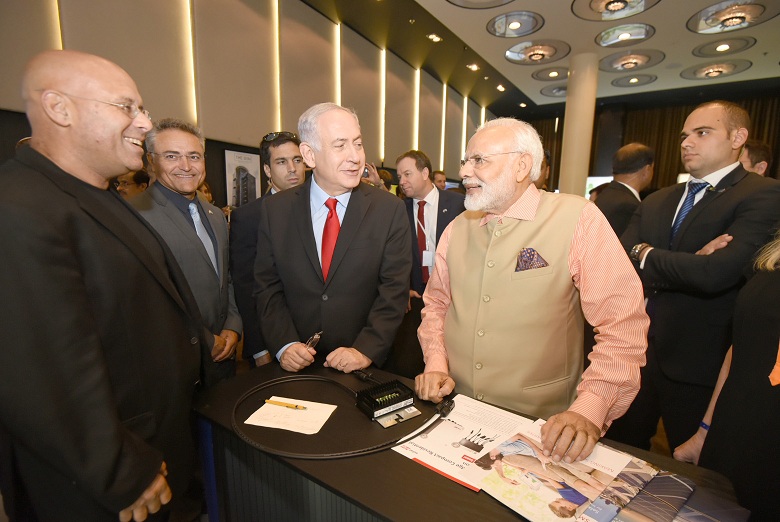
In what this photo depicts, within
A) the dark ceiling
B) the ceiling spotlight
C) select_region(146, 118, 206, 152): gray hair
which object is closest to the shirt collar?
select_region(146, 118, 206, 152): gray hair

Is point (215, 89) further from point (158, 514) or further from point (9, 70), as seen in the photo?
point (158, 514)

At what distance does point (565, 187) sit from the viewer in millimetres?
7371

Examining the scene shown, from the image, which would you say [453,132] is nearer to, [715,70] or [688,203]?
[715,70]

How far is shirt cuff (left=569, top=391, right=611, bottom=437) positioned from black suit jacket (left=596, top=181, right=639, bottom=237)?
7.28ft

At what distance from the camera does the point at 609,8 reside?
16.4 ft

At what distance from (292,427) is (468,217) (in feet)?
3.41

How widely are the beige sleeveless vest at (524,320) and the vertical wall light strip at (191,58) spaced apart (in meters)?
3.95

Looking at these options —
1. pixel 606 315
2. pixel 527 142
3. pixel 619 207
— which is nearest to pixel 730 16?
pixel 619 207

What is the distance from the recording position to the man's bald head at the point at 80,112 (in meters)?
1.00

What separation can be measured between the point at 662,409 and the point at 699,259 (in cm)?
82

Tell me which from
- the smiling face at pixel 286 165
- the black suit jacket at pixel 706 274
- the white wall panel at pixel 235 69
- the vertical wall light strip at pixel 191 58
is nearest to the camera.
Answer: the black suit jacket at pixel 706 274

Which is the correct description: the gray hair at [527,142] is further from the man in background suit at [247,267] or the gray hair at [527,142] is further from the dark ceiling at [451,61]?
the dark ceiling at [451,61]

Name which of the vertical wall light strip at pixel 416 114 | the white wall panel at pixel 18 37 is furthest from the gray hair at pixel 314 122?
the vertical wall light strip at pixel 416 114

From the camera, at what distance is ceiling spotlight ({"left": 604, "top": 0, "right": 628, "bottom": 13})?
486cm
